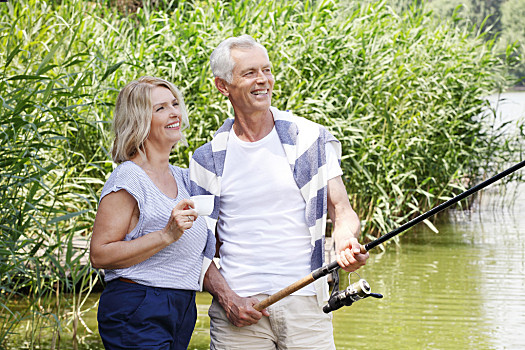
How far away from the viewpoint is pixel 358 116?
687 cm

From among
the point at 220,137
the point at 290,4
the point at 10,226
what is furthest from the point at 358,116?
the point at 220,137

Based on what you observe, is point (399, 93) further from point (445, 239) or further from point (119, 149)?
point (119, 149)

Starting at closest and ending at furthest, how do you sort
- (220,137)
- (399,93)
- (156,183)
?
(156,183)
(220,137)
(399,93)

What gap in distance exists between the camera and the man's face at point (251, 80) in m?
2.36

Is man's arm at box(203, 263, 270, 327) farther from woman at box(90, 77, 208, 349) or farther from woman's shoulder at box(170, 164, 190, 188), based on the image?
woman's shoulder at box(170, 164, 190, 188)

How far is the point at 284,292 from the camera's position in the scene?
221 cm

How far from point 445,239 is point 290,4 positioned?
2626mm

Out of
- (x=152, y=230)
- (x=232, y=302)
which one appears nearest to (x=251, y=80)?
(x=152, y=230)

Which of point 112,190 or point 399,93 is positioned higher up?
point 112,190

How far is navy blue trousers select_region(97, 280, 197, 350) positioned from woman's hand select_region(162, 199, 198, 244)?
16cm

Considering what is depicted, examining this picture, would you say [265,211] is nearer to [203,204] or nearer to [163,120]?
[203,204]

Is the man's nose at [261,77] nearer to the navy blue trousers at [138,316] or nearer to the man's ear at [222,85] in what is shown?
the man's ear at [222,85]

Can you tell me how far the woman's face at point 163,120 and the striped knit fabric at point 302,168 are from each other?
14 centimetres

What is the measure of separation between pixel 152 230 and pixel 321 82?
440 centimetres
